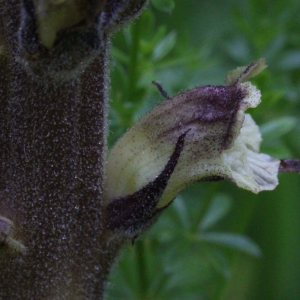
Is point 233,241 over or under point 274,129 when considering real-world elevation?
under

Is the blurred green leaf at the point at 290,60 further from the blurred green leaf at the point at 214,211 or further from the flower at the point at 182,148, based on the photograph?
the flower at the point at 182,148

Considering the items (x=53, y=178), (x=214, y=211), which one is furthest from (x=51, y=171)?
(x=214, y=211)

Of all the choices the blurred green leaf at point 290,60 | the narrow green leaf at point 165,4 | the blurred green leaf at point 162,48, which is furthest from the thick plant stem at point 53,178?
the blurred green leaf at point 290,60

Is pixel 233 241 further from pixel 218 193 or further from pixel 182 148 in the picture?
pixel 182 148

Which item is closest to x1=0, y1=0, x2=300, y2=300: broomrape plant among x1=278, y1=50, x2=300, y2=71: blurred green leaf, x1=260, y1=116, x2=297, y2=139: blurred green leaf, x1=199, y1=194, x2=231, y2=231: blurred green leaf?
x1=260, y1=116, x2=297, y2=139: blurred green leaf

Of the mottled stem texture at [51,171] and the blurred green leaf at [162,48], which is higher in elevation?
the mottled stem texture at [51,171]

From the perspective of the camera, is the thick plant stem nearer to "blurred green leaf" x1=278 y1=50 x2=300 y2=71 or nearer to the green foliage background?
the green foliage background

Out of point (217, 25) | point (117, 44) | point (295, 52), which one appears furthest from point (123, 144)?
point (217, 25)
